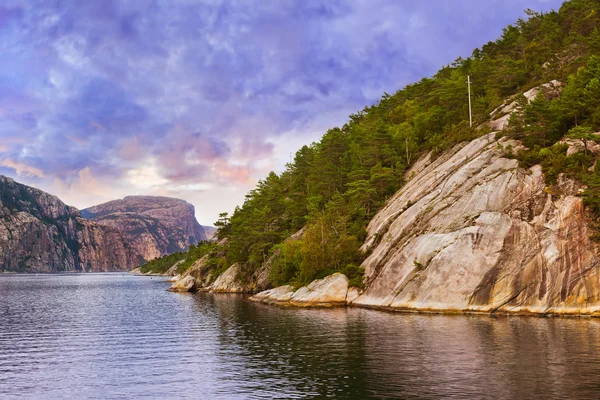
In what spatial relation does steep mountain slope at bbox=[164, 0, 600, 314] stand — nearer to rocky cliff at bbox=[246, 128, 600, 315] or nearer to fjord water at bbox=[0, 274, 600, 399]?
rocky cliff at bbox=[246, 128, 600, 315]

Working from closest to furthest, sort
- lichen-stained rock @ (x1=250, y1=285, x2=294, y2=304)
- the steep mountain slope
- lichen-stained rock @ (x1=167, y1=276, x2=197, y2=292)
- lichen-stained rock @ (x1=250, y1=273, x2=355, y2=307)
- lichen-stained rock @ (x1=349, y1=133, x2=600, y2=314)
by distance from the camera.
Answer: lichen-stained rock @ (x1=349, y1=133, x2=600, y2=314) → the steep mountain slope → lichen-stained rock @ (x1=250, y1=273, x2=355, y2=307) → lichen-stained rock @ (x1=250, y1=285, x2=294, y2=304) → lichen-stained rock @ (x1=167, y1=276, x2=197, y2=292)

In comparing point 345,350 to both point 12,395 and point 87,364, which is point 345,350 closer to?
point 87,364

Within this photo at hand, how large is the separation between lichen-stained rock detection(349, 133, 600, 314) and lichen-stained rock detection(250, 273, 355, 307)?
469 centimetres

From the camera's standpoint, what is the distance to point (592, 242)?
203 ft

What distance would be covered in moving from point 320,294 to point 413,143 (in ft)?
153

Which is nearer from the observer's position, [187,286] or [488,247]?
[488,247]

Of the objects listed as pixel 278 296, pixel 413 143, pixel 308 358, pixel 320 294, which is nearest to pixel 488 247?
pixel 320 294

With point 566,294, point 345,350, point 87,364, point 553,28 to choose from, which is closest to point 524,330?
point 566,294

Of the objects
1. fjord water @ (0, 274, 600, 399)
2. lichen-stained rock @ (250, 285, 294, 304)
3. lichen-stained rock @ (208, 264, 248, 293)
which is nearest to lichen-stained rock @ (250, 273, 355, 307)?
lichen-stained rock @ (250, 285, 294, 304)

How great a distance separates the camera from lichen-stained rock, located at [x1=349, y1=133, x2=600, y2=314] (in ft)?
203

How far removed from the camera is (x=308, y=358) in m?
39.6

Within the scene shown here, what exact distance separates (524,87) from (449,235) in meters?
44.1

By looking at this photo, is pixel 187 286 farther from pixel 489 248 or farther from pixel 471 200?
pixel 489 248

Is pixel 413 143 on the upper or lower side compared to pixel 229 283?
upper
